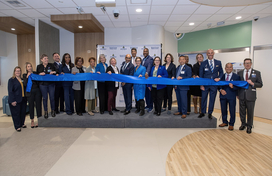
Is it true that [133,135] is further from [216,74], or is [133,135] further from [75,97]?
[216,74]

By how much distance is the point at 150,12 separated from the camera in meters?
4.86

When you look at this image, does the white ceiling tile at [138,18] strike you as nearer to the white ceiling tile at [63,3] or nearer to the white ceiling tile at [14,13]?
the white ceiling tile at [63,3]

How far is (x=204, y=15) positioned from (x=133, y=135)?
4.34 meters

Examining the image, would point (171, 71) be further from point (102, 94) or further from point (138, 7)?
point (138, 7)

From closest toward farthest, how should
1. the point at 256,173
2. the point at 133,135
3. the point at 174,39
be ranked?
1. the point at 256,173
2. the point at 133,135
3. the point at 174,39

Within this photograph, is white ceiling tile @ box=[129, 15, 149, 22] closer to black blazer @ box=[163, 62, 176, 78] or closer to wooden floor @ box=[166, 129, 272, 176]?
black blazer @ box=[163, 62, 176, 78]

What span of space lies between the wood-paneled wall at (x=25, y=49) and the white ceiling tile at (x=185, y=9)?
19.2 ft

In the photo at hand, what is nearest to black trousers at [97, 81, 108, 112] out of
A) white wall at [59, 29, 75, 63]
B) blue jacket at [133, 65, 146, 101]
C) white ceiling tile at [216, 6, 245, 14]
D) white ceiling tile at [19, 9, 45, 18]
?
blue jacket at [133, 65, 146, 101]

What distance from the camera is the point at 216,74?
3.81 m

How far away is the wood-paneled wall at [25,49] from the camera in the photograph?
22.0 feet

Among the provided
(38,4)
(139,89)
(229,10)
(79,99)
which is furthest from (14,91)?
(229,10)

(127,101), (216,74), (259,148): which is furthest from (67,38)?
(259,148)

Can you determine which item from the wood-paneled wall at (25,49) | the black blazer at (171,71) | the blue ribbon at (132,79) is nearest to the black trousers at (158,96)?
the blue ribbon at (132,79)

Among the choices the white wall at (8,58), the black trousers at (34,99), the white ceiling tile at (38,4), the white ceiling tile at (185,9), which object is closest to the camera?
the black trousers at (34,99)
